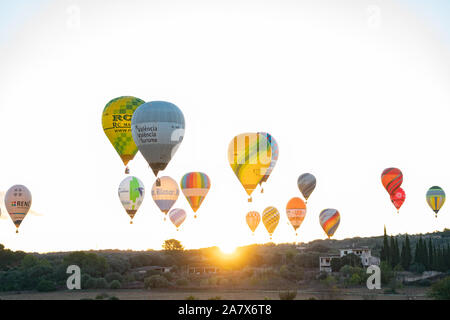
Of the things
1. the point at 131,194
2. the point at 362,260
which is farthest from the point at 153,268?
the point at 362,260

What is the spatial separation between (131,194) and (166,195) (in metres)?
3.63

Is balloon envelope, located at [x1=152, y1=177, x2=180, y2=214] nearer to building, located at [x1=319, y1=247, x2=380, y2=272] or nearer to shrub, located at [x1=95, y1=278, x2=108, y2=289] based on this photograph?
shrub, located at [x1=95, y1=278, x2=108, y2=289]

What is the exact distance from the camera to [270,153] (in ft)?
209

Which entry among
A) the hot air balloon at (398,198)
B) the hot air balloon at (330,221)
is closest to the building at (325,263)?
the hot air balloon at (330,221)

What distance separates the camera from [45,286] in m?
70.6

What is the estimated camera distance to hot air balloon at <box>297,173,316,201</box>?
84.6 meters

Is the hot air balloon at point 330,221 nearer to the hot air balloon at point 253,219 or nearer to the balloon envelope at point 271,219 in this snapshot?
the balloon envelope at point 271,219

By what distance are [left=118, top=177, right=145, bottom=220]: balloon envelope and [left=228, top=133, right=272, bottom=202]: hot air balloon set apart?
39.3ft

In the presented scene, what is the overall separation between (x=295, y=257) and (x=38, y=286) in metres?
36.8

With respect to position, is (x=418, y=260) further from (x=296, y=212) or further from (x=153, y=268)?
(x=153, y=268)

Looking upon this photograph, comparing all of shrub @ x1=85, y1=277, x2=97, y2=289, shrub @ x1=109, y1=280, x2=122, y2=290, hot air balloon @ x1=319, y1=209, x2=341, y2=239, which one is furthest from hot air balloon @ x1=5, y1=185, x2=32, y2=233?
hot air balloon @ x1=319, y1=209, x2=341, y2=239

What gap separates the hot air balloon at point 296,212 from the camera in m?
87.1

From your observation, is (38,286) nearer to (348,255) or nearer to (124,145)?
(124,145)
